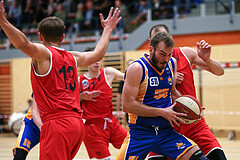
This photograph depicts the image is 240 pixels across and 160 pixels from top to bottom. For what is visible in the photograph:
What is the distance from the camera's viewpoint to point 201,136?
167 inches

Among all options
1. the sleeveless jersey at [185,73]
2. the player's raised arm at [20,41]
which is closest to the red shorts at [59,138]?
the player's raised arm at [20,41]

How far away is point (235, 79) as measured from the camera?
1220cm

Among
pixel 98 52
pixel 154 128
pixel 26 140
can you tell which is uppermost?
pixel 98 52

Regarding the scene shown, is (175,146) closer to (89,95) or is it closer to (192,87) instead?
(192,87)

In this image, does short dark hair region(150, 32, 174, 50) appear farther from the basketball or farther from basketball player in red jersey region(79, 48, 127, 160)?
basketball player in red jersey region(79, 48, 127, 160)

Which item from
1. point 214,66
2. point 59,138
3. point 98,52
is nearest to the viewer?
point 59,138

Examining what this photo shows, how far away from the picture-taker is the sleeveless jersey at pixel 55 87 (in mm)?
3234

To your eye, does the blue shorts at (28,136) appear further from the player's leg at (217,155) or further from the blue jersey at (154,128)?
the player's leg at (217,155)

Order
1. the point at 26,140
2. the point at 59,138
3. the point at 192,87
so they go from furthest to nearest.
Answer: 1. the point at 26,140
2. the point at 192,87
3. the point at 59,138

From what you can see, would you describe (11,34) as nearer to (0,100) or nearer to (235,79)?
(235,79)

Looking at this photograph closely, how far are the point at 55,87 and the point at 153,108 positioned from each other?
44.1 inches

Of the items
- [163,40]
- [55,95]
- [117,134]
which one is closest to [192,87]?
[163,40]

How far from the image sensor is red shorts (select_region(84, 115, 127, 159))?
5570 millimetres

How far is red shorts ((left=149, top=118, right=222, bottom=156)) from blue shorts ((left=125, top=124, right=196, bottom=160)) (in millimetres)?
402
